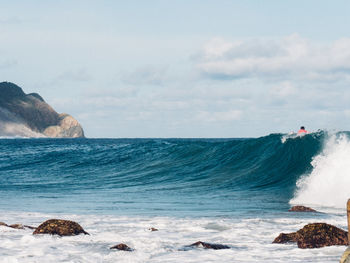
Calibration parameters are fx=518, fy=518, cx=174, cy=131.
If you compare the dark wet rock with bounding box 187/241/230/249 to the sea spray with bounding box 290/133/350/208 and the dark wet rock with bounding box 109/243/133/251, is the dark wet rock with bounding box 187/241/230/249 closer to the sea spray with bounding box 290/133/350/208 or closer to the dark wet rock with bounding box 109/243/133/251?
the dark wet rock with bounding box 109/243/133/251

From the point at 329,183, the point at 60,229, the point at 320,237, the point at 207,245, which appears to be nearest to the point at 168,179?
the point at 329,183

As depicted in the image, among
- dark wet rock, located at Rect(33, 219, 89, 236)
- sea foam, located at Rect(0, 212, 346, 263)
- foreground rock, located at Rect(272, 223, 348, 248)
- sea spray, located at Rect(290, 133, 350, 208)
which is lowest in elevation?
sea foam, located at Rect(0, 212, 346, 263)

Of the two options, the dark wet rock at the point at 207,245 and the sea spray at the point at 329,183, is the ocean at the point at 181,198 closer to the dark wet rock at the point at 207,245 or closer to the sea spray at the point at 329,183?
the sea spray at the point at 329,183

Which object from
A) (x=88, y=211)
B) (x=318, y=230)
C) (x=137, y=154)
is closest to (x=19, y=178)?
(x=137, y=154)

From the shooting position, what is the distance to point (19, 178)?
25.1m

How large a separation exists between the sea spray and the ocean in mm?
38

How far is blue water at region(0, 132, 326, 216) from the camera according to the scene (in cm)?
1412

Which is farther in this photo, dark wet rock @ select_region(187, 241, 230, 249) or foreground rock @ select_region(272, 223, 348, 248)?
dark wet rock @ select_region(187, 241, 230, 249)

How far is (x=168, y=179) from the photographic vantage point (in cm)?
2277

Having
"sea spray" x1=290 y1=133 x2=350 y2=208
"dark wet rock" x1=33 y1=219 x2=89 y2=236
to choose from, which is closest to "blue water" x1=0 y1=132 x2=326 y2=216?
"sea spray" x1=290 y1=133 x2=350 y2=208

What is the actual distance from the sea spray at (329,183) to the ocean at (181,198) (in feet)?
0.13

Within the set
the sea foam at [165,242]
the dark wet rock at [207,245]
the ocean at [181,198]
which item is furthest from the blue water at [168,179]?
the dark wet rock at [207,245]

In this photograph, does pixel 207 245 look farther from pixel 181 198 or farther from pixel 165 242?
pixel 181 198

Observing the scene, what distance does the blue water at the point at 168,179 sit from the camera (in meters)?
14.1
